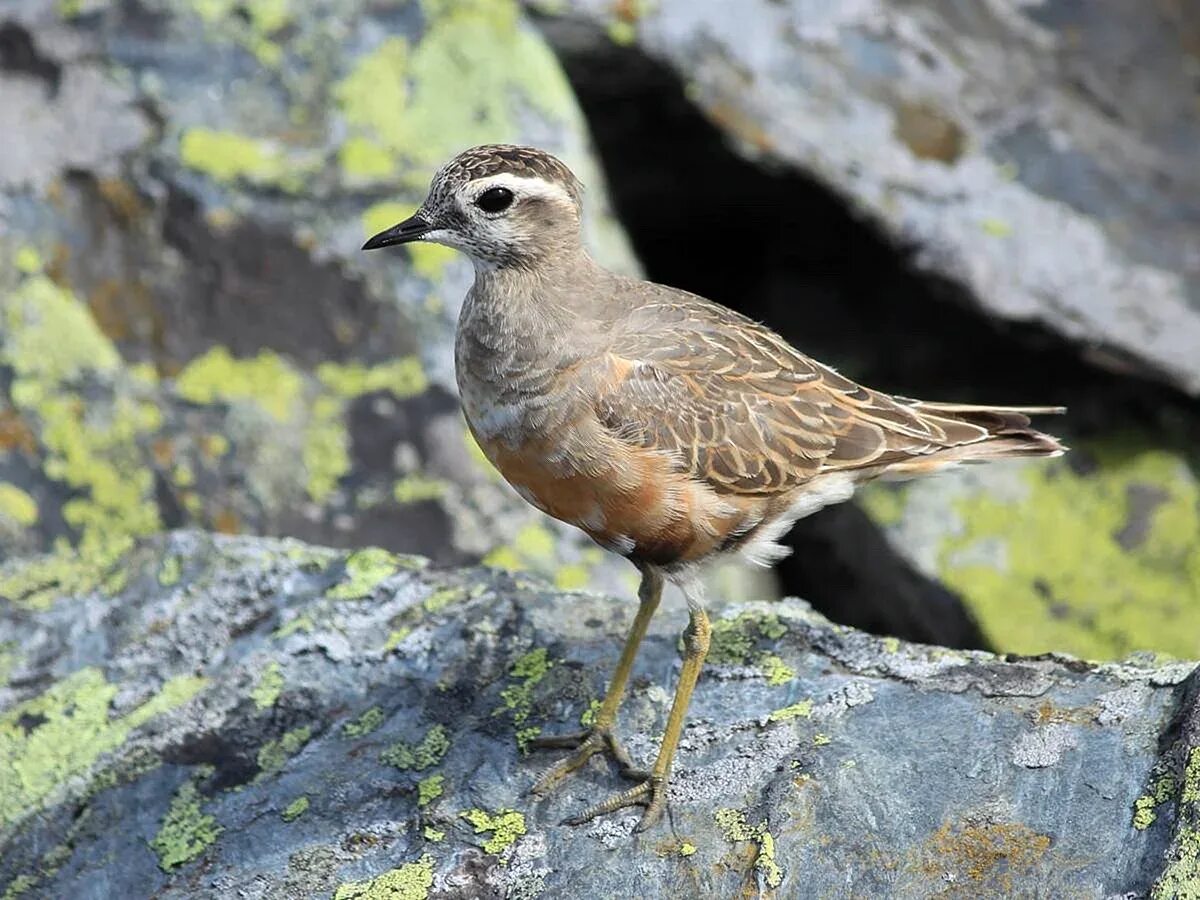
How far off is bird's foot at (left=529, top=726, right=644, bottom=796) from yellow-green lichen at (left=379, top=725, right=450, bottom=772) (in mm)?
367

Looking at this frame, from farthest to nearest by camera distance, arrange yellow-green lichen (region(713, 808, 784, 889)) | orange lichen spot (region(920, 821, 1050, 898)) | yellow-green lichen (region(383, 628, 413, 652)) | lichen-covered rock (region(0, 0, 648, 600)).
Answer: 1. lichen-covered rock (region(0, 0, 648, 600))
2. yellow-green lichen (region(383, 628, 413, 652))
3. yellow-green lichen (region(713, 808, 784, 889))
4. orange lichen spot (region(920, 821, 1050, 898))

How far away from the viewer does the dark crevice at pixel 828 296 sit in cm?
908

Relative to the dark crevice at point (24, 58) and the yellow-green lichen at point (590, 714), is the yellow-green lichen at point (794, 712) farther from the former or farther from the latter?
the dark crevice at point (24, 58)

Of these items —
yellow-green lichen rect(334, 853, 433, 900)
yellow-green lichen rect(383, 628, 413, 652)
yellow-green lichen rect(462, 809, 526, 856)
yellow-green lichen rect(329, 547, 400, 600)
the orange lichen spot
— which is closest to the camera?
the orange lichen spot

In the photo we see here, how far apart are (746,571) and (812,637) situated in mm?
3110

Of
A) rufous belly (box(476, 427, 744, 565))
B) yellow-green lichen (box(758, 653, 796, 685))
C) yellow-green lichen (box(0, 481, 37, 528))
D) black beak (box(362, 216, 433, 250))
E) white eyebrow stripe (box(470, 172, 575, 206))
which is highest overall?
white eyebrow stripe (box(470, 172, 575, 206))

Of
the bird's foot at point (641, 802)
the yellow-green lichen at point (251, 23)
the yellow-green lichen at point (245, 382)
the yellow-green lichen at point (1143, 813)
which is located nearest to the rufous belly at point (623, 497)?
the bird's foot at point (641, 802)

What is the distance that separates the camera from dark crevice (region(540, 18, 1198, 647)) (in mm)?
9078

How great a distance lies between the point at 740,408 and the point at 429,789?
203 centimetres

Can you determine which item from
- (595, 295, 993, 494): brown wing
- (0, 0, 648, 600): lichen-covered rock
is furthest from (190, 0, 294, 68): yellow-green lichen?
(595, 295, 993, 494): brown wing

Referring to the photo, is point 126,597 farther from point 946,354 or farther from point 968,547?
point 946,354

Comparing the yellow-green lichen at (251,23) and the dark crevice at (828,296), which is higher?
the yellow-green lichen at (251,23)

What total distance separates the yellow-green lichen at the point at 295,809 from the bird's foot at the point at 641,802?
3.33ft

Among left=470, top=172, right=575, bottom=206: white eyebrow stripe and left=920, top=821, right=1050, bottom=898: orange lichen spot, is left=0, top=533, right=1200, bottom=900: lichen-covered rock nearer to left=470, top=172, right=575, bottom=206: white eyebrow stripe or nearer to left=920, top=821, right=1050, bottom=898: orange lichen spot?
left=920, top=821, right=1050, bottom=898: orange lichen spot
